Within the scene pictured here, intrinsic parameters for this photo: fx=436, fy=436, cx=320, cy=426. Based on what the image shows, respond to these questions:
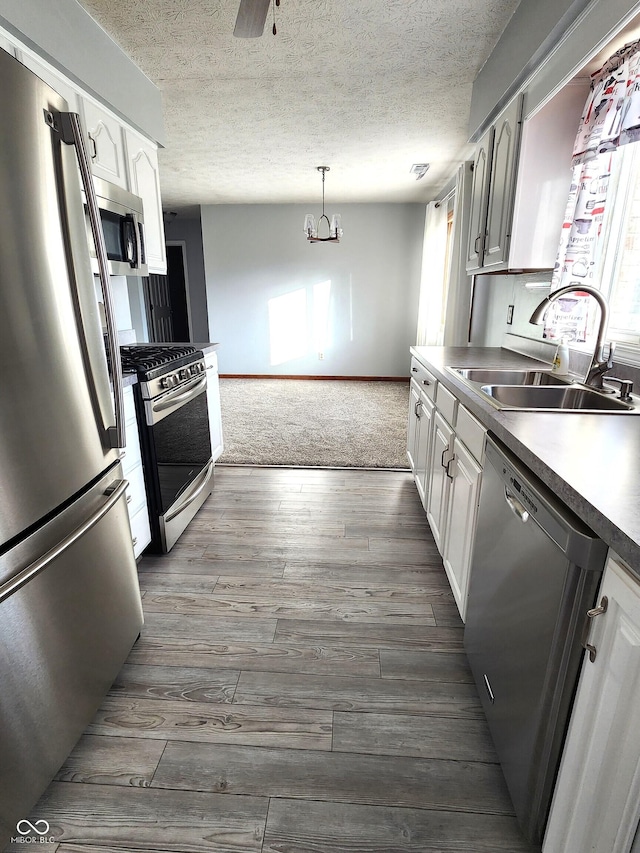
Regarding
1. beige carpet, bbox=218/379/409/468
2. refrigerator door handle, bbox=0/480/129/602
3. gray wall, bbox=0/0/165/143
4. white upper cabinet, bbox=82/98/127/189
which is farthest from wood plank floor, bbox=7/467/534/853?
gray wall, bbox=0/0/165/143

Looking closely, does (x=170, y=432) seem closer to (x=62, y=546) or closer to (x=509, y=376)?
(x=62, y=546)

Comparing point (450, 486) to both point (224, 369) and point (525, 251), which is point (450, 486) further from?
point (224, 369)

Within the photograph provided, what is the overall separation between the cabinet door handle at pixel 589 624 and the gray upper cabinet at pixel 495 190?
6.07 feet

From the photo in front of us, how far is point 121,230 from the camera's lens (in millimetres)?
2221

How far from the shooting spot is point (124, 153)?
7.93 ft

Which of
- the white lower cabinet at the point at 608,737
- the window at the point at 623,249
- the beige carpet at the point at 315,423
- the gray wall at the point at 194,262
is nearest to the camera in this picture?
the white lower cabinet at the point at 608,737

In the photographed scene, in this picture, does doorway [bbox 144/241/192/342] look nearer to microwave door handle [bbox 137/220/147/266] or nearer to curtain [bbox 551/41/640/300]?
microwave door handle [bbox 137/220/147/266]

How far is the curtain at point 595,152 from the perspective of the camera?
1.57 m

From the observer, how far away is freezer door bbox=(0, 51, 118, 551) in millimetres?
965

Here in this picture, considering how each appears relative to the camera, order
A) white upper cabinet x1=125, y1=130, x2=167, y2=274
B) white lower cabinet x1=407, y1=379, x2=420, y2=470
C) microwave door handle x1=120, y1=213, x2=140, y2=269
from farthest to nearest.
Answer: white lower cabinet x1=407, y1=379, x2=420, y2=470, white upper cabinet x1=125, y1=130, x2=167, y2=274, microwave door handle x1=120, y1=213, x2=140, y2=269

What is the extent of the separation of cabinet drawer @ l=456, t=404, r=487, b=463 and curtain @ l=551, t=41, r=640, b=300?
0.86 metres

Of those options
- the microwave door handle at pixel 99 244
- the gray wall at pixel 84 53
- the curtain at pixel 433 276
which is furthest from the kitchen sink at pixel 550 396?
the curtain at pixel 433 276

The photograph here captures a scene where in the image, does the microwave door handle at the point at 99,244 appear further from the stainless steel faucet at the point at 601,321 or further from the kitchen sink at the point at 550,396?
the stainless steel faucet at the point at 601,321

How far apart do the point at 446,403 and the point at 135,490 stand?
149 centimetres
